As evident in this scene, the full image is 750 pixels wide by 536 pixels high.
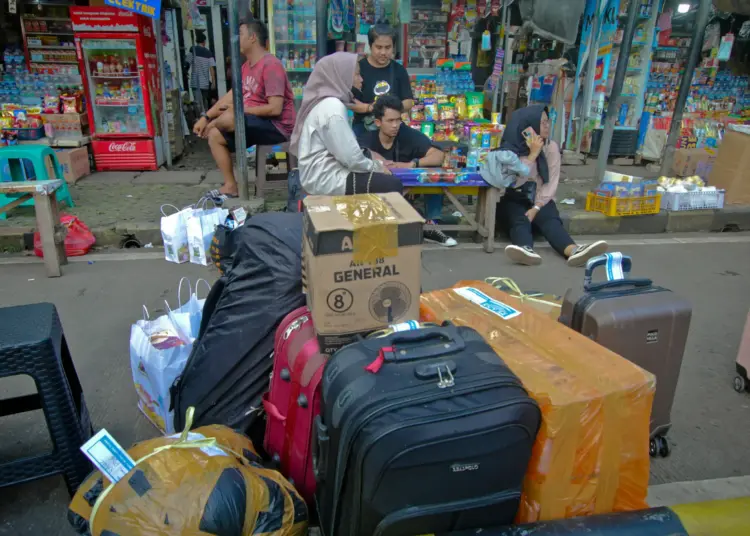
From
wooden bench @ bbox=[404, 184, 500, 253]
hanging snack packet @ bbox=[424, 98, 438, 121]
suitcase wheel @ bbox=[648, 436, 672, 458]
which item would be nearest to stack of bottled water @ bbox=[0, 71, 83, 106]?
hanging snack packet @ bbox=[424, 98, 438, 121]

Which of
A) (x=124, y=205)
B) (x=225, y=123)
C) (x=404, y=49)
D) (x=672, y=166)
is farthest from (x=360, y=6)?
(x=672, y=166)

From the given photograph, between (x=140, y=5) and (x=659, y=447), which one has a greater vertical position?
(x=140, y=5)

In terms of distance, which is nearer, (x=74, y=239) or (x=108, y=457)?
(x=108, y=457)

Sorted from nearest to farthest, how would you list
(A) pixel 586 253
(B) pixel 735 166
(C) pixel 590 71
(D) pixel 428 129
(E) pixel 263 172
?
(A) pixel 586 253 → (E) pixel 263 172 → (B) pixel 735 166 → (D) pixel 428 129 → (C) pixel 590 71

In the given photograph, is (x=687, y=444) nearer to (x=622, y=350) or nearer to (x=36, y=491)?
(x=622, y=350)

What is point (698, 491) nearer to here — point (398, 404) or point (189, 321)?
point (398, 404)

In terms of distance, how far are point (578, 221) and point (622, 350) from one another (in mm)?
3801

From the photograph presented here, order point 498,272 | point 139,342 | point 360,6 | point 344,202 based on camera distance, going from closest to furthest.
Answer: point 344,202 → point 139,342 → point 498,272 → point 360,6

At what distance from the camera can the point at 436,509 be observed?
1.34 metres

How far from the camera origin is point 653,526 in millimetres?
1399

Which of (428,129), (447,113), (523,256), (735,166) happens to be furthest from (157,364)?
(735,166)

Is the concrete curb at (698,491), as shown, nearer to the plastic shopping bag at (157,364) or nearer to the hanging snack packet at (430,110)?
the plastic shopping bag at (157,364)

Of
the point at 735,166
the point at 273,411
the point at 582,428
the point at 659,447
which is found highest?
the point at 735,166

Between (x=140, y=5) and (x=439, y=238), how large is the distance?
425cm
